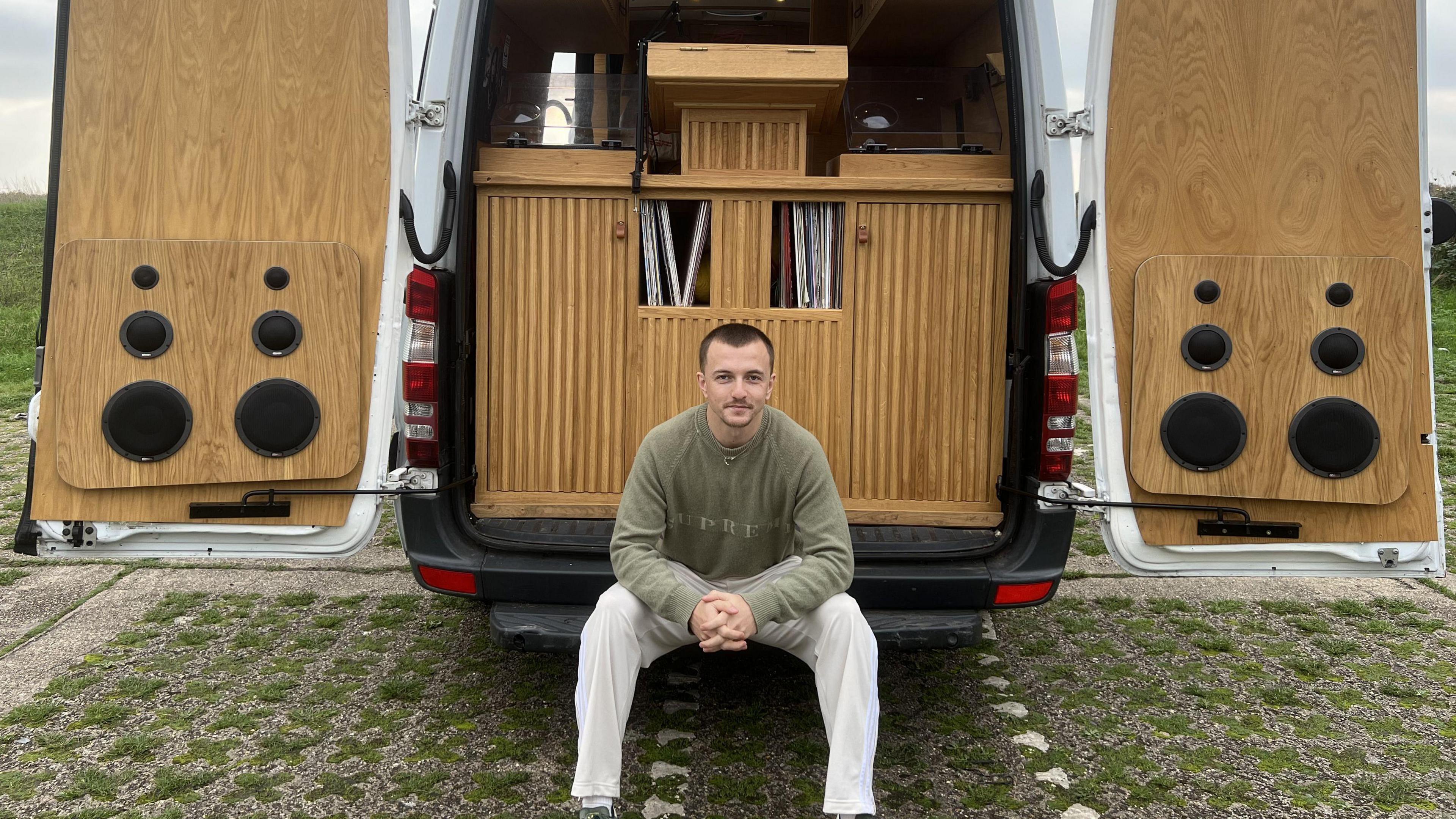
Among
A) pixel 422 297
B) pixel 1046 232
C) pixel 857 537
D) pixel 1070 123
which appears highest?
pixel 1070 123

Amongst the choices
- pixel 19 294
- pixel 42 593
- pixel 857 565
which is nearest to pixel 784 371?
pixel 857 565

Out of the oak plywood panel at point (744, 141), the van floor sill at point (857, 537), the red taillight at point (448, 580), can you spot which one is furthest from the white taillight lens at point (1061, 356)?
the red taillight at point (448, 580)

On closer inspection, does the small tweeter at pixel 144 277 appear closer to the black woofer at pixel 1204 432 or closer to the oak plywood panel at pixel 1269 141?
the oak plywood panel at pixel 1269 141

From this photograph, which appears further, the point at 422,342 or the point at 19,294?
the point at 19,294

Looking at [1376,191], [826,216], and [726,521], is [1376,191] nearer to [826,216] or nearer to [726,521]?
[826,216]

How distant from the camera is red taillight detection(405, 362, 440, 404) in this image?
9.29 ft

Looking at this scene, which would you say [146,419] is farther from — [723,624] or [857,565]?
[857,565]

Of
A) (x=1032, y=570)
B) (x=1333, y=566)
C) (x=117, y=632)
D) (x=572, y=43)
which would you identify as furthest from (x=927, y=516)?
(x=117, y=632)

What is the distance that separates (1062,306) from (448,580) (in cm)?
185

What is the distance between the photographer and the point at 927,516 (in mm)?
3230

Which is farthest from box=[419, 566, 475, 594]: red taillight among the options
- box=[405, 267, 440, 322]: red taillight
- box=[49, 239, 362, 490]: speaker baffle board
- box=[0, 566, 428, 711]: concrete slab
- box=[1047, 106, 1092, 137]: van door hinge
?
box=[1047, 106, 1092, 137]: van door hinge

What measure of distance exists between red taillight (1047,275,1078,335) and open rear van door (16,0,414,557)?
1.80 meters

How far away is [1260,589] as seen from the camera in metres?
4.52

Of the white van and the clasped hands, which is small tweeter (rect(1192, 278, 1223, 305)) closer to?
the white van
